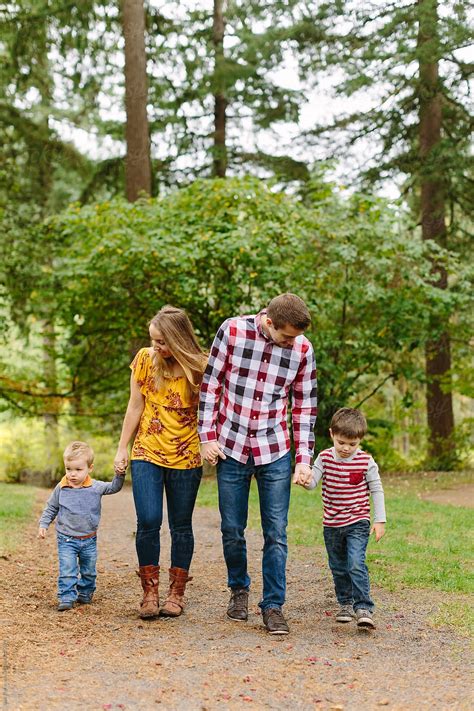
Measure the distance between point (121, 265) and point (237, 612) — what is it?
9.88 m

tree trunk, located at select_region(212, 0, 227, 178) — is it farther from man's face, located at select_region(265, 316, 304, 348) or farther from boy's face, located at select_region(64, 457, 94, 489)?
man's face, located at select_region(265, 316, 304, 348)

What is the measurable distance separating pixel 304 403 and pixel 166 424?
85cm

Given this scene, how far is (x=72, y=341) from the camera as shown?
17.7m

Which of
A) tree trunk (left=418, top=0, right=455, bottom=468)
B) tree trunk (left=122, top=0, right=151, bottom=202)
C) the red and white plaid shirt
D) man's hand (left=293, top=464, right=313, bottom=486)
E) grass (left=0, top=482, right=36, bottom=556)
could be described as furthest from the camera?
tree trunk (left=418, top=0, right=455, bottom=468)

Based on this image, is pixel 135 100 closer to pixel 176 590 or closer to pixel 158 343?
pixel 158 343

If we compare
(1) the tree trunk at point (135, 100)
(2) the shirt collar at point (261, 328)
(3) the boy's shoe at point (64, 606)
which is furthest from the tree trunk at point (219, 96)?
(3) the boy's shoe at point (64, 606)

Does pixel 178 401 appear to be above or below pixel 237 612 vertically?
above

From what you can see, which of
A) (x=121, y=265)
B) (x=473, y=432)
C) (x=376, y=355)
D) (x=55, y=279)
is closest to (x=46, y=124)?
(x=55, y=279)

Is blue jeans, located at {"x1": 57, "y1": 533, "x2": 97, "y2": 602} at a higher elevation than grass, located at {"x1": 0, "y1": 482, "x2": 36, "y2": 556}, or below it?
higher

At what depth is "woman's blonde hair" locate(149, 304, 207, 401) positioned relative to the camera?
5.08 meters

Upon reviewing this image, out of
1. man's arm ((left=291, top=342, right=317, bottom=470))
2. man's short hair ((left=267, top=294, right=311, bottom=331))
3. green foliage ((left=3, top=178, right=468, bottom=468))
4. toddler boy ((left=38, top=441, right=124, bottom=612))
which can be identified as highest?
green foliage ((left=3, top=178, right=468, bottom=468))

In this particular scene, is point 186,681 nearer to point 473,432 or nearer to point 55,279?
point 55,279

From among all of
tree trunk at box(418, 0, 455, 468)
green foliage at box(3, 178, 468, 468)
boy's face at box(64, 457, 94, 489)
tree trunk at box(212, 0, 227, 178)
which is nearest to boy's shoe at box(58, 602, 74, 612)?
boy's face at box(64, 457, 94, 489)

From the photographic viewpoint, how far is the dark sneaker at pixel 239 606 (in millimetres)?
5102
